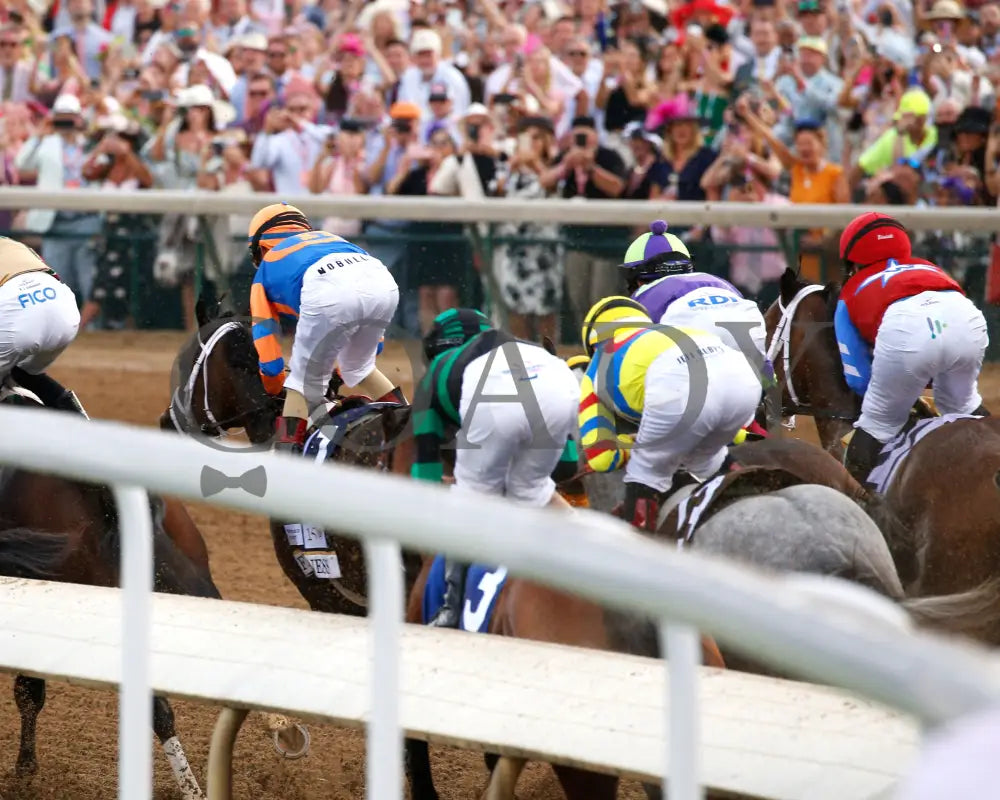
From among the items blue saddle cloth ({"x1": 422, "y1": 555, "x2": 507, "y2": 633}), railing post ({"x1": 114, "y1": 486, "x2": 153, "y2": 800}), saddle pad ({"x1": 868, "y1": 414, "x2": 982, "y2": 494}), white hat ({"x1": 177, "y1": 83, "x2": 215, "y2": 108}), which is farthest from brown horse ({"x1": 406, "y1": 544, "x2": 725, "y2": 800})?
white hat ({"x1": 177, "y1": 83, "x2": 215, "y2": 108})

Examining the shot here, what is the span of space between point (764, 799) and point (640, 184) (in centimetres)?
723

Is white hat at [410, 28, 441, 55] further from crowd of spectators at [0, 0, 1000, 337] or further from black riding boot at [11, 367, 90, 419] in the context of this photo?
black riding boot at [11, 367, 90, 419]

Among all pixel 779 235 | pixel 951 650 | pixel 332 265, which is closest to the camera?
pixel 951 650

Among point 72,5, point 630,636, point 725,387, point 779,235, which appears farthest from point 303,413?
point 72,5

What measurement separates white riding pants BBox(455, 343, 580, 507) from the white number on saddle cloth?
1.32 feet

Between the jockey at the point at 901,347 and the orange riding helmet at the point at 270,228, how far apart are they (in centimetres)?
221

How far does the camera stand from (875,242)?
5.86 metres

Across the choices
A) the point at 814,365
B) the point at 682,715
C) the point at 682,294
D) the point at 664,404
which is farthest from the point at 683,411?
the point at 682,715

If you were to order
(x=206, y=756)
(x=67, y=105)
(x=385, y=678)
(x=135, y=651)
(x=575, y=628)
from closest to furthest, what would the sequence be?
(x=385, y=678) → (x=135, y=651) → (x=575, y=628) → (x=206, y=756) → (x=67, y=105)

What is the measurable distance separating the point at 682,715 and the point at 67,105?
34.3 ft

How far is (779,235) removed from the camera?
872 centimetres

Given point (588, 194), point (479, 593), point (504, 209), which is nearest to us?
point (479, 593)

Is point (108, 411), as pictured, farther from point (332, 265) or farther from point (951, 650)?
point (951, 650)

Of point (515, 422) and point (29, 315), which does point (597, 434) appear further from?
point (29, 315)
